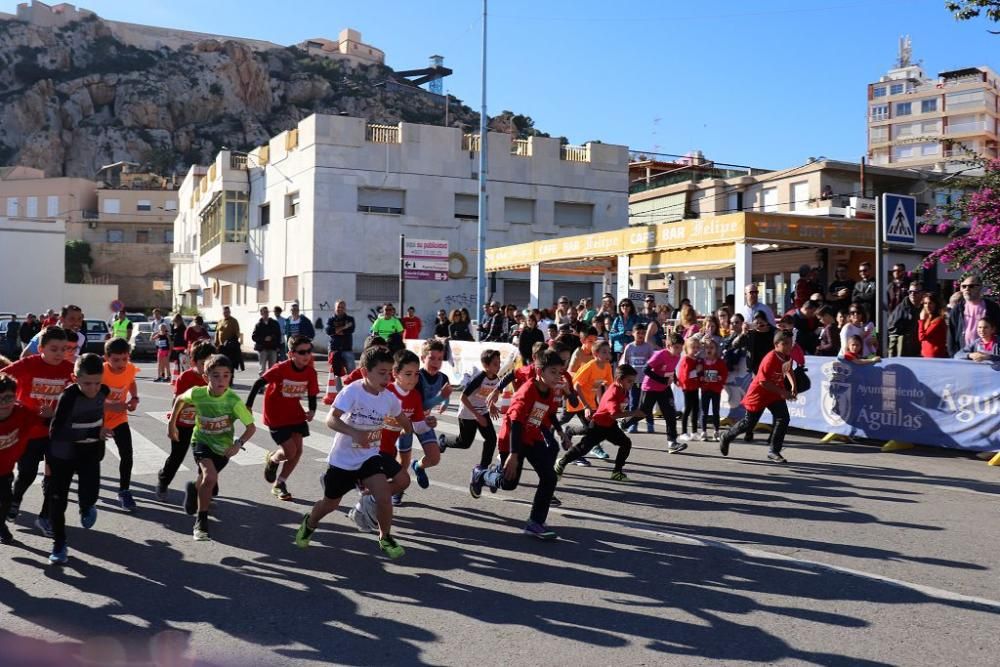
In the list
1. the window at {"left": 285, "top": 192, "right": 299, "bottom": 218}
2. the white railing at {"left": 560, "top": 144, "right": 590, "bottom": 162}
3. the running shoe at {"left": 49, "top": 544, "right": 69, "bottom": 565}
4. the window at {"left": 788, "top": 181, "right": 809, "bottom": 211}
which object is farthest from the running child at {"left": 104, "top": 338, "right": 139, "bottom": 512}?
the window at {"left": 788, "top": 181, "right": 809, "bottom": 211}

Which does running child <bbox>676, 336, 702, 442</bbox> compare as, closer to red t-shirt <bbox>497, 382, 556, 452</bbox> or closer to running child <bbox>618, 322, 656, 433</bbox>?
running child <bbox>618, 322, 656, 433</bbox>

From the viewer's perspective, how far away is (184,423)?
753 centimetres

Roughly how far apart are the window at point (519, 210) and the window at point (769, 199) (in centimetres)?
1107

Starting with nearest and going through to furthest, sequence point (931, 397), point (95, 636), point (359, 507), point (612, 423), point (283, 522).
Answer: point (95, 636)
point (359, 507)
point (283, 522)
point (612, 423)
point (931, 397)

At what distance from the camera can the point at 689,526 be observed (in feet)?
22.7

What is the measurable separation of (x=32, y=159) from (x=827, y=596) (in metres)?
107

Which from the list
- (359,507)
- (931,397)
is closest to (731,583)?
(359,507)

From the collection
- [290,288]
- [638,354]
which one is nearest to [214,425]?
[638,354]

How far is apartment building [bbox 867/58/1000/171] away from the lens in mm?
84188

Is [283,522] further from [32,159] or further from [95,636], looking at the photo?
Answer: [32,159]

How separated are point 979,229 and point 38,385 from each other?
12.4 metres

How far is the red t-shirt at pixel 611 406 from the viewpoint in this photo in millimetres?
8469

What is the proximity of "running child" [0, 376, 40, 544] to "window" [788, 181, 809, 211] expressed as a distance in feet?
121

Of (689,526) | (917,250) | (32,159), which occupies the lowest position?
(689,526)
